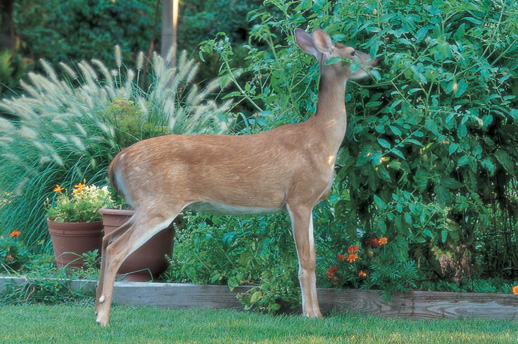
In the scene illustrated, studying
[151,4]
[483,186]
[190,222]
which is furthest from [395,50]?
[151,4]

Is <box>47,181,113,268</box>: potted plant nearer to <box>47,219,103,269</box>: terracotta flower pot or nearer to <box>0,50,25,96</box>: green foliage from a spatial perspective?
<box>47,219,103,269</box>: terracotta flower pot

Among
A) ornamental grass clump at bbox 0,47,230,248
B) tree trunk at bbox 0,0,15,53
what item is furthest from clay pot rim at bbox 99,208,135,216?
tree trunk at bbox 0,0,15,53

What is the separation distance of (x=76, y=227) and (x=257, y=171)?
2.08 meters

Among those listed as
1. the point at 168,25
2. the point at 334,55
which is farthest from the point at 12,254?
the point at 168,25

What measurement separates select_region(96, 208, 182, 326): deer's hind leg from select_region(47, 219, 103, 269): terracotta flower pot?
1.47m

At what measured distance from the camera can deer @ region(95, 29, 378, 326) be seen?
209 inches

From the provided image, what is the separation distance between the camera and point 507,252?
6.30m

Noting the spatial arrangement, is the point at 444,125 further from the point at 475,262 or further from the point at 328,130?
the point at 475,262

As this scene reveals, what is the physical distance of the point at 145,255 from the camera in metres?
6.46

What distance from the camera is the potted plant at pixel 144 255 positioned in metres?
6.45

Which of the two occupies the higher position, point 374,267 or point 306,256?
point 306,256

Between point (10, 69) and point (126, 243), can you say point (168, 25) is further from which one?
point (126, 243)

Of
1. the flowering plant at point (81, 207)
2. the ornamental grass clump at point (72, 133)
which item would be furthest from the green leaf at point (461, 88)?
the flowering plant at point (81, 207)

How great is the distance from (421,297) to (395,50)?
5.67 feet
